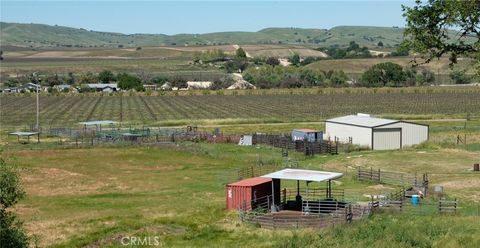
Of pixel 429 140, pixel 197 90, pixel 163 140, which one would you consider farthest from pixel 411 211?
pixel 197 90

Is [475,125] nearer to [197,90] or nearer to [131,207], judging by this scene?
[131,207]

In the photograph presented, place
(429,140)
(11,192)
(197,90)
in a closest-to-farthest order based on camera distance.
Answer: (11,192) < (429,140) < (197,90)

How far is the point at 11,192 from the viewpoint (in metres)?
24.1

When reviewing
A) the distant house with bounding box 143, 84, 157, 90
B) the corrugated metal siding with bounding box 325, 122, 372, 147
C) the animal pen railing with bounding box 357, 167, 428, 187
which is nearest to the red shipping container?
the animal pen railing with bounding box 357, 167, 428, 187

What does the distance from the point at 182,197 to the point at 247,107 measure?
7771 centimetres

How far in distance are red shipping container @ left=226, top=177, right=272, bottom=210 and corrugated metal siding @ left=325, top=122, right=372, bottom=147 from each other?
27.1 m

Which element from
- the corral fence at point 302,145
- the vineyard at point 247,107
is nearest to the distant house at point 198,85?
the vineyard at point 247,107

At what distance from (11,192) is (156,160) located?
107ft

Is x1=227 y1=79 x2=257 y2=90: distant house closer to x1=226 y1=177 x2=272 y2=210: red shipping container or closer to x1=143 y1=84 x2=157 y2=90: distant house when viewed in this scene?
x1=143 y1=84 x2=157 y2=90: distant house

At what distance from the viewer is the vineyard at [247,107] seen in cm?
9731

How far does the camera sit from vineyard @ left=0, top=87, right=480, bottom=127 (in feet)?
319

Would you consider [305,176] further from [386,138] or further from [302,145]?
[386,138]

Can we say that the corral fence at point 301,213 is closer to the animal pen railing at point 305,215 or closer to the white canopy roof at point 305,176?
the animal pen railing at point 305,215

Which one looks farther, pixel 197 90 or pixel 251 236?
pixel 197 90
